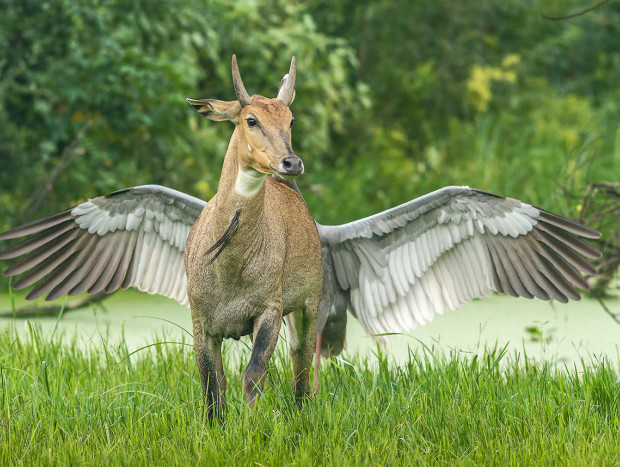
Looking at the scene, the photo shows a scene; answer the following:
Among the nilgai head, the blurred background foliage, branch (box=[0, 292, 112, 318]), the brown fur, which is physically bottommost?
the brown fur

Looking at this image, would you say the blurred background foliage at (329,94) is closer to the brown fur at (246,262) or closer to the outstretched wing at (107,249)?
the outstretched wing at (107,249)

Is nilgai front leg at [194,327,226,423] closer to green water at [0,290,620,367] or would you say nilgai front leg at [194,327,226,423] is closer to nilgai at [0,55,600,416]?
nilgai at [0,55,600,416]

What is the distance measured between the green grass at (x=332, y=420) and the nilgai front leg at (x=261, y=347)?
0.16 metres

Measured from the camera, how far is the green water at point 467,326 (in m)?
4.88

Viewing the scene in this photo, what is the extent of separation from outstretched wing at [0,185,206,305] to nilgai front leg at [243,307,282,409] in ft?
2.94

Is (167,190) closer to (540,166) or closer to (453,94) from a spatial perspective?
(540,166)

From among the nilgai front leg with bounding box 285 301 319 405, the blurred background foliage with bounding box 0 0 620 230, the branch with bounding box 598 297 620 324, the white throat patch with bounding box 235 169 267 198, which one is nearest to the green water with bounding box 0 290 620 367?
the branch with bounding box 598 297 620 324

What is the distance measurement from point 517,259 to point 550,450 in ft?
3.17

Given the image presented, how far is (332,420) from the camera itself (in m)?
3.12

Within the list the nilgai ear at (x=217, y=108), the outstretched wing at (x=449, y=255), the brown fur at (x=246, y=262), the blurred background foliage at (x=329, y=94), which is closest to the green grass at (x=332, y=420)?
the brown fur at (x=246, y=262)

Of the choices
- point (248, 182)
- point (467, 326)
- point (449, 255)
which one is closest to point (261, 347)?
point (248, 182)

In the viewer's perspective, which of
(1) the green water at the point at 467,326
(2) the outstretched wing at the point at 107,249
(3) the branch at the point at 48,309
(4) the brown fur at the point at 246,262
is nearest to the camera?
(4) the brown fur at the point at 246,262

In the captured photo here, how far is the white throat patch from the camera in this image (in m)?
2.78

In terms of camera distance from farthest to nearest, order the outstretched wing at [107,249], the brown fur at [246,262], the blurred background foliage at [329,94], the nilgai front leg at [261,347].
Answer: the blurred background foliage at [329,94], the outstretched wing at [107,249], the nilgai front leg at [261,347], the brown fur at [246,262]
